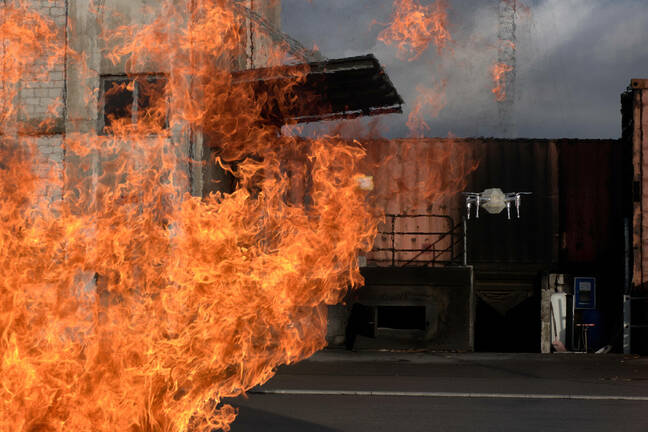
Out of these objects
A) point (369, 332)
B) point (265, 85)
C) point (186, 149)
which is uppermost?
point (265, 85)

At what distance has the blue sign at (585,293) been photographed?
21.8 meters

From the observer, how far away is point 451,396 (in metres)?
11.0

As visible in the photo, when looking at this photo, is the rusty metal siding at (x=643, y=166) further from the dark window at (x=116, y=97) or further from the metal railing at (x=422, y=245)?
the dark window at (x=116, y=97)

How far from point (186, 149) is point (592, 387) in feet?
30.6

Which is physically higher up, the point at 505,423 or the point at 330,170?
the point at 330,170

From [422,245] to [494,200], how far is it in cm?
282

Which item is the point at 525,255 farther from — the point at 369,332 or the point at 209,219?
the point at 209,219

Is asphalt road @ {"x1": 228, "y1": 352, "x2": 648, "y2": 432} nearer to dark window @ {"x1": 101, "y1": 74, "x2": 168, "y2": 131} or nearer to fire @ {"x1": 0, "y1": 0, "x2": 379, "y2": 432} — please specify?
fire @ {"x1": 0, "y1": 0, "x2": 379, "y2": 432}

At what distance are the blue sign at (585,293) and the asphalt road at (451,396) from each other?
5602 mm

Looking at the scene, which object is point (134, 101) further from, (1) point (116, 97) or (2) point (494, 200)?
(2) point (494, 200)

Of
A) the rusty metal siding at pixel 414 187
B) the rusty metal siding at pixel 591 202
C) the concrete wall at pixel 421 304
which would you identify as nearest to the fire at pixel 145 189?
the concrete wall at pixel 421 304

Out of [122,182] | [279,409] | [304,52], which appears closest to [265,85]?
[304,52]

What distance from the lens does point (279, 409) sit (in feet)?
32.4

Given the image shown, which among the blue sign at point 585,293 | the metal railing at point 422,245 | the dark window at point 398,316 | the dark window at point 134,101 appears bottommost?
the dark window at point 398,316
